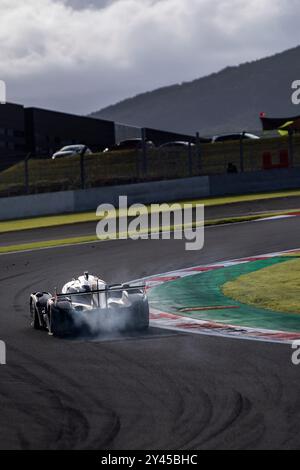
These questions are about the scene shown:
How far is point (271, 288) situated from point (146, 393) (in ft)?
23.7

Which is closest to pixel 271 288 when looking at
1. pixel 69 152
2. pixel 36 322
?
pixel 36 322

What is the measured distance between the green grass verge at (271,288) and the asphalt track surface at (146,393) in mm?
2576

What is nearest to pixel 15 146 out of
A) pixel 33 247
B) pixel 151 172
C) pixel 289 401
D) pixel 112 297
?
pixel 151 172

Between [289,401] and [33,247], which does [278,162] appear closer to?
[33,247]

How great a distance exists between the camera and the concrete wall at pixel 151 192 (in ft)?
121

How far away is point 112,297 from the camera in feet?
43.6

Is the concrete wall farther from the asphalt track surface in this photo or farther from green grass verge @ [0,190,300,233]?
the asphalt track surface

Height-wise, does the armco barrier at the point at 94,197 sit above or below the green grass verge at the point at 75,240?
above

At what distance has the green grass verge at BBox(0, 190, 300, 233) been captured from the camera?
32875mm

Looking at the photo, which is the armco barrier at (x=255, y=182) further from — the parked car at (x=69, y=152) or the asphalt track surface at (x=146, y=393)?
the asphalt track surface at (x=146, y=393)

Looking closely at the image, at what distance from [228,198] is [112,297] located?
23601 millimetres

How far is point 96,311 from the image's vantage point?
12492mm

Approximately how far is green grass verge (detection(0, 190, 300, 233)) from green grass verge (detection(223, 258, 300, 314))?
15230 millimetres

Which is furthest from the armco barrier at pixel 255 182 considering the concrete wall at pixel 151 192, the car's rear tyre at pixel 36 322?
the car's rear tyre at pixel 36 322
